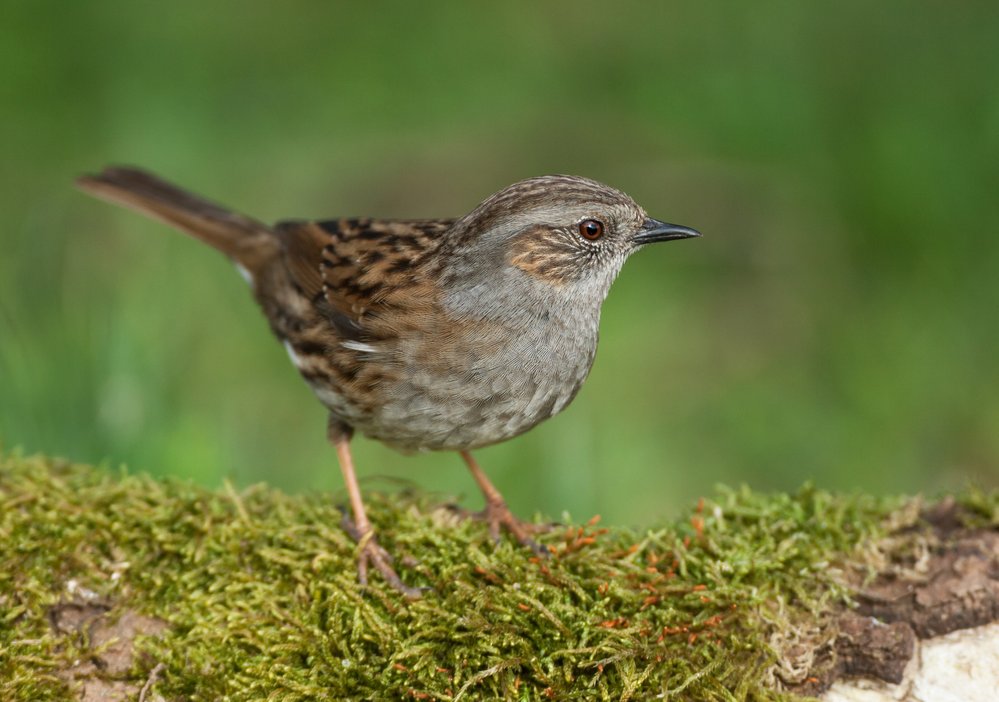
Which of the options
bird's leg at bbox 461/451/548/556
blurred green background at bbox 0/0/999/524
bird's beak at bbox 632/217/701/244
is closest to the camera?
bird's leg at bbox 461/451/548/556

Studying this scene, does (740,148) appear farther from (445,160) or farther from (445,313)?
(445,313)

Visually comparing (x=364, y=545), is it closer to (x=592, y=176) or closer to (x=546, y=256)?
(x=546, y=256)

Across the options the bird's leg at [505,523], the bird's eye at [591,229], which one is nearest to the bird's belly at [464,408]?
the bird's leg at [505,523]

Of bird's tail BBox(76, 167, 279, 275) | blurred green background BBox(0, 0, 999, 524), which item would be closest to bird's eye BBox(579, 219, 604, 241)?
blurred green background BBox(0, 0, 999, 524)

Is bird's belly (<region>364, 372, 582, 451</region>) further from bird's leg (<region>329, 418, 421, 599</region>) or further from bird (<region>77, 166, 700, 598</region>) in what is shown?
bird's leg (<region>329, 418, 421, 599</region>)

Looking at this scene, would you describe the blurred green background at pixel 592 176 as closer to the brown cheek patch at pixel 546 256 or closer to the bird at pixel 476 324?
the bird at pixel 476 324

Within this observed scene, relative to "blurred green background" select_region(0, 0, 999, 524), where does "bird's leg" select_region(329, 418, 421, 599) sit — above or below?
below

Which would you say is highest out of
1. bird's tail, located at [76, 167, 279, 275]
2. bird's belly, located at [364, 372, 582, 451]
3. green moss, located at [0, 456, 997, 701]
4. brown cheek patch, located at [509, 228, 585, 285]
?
bird's tail, located at [76, 167, 279, 275]
